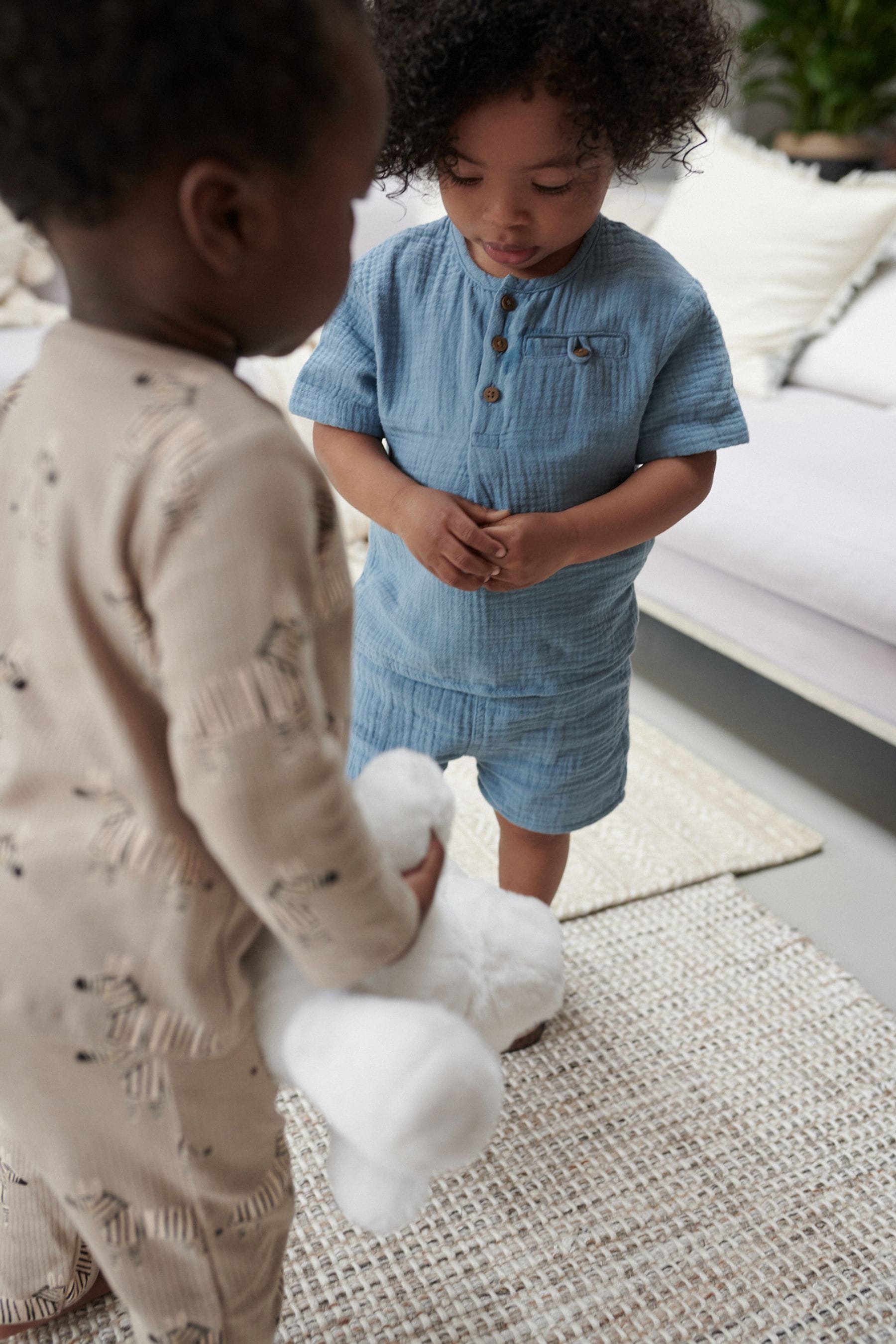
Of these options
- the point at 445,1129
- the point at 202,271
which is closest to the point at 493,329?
the point at 202,271

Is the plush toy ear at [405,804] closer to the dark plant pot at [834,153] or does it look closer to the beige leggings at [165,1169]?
the beige leggings at [165,1169]

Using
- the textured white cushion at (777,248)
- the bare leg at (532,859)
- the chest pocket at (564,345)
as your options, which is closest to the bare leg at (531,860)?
the bare leg at (532,859)

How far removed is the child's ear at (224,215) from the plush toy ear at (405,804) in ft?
0.85

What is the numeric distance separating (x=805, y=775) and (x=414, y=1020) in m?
1.29

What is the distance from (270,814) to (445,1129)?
0.51ft

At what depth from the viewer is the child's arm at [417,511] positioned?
0.80 meters

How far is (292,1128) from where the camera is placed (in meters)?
1.01

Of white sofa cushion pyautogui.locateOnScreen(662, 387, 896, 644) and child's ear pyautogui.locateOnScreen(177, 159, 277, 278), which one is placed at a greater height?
child's ear pyautogui.locateOnScreen(177, 159, 277, 278)

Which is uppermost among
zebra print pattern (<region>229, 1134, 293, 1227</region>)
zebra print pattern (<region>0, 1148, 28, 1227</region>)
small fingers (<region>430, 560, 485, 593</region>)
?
small fingers (<region>430, 560, 485, 593</region>)

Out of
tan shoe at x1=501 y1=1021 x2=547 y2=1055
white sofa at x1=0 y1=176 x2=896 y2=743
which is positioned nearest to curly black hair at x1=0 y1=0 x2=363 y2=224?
tan shoe at x1=501 y1=1021 x2=547 y2=1055

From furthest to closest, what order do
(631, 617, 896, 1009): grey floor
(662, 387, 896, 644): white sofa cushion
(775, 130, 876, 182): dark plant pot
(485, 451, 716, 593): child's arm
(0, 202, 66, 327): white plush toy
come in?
(775, 130, 876, 182): dark plant pot, (0, 202, 66, 327): white plush toy, (662, 387, 896, 644): white sofa cushion, (631, 617, 896, 1009): grey floor, (485, 451, 716, 593): child's arm

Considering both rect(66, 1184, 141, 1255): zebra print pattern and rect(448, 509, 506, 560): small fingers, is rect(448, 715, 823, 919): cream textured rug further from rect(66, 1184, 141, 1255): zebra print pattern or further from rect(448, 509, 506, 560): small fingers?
rect(66, 1184, 141, 1255): zebra print pattern

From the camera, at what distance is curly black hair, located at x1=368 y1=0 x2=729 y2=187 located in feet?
2.32

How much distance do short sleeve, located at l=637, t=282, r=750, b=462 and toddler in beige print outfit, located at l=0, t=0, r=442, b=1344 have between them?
434 millimetres
